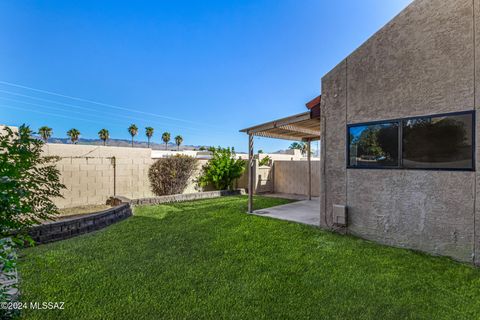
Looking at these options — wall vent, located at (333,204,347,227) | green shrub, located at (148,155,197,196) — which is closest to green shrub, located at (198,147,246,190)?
green shrub, located at (148,155,197,196)

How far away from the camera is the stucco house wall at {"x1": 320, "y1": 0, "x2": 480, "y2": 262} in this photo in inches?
151

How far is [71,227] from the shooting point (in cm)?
530

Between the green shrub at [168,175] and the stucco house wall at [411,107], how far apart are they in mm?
6967

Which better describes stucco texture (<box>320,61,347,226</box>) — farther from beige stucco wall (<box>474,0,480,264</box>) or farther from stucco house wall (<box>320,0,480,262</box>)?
beige stucco wall (<box>474,0,480,264</box>)

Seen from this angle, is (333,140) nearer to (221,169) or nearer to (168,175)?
(221,169)

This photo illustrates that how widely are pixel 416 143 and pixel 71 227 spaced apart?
7.38 metres

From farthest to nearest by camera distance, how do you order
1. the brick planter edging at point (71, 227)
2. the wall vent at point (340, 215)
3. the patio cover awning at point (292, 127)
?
the patio cover awning at point (292, 127)
the wall vent at point (340, 215)
the brick planter edging at point (71, 227)

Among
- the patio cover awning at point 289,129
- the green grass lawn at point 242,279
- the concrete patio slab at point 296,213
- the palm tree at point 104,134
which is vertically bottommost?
the green grass lawn at point 242,279

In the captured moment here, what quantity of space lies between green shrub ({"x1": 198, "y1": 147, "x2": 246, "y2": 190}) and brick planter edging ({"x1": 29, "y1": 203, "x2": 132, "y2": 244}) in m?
5.41

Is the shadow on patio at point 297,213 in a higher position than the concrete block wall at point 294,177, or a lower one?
lower

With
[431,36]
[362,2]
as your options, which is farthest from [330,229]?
[362,2]

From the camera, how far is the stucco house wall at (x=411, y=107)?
12.6 feet

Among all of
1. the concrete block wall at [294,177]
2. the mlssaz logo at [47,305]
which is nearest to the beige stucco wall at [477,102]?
the mlssaz logo at [47,305]

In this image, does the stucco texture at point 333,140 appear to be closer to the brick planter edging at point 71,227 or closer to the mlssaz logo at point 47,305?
the mlssaz logo at point 47,305
